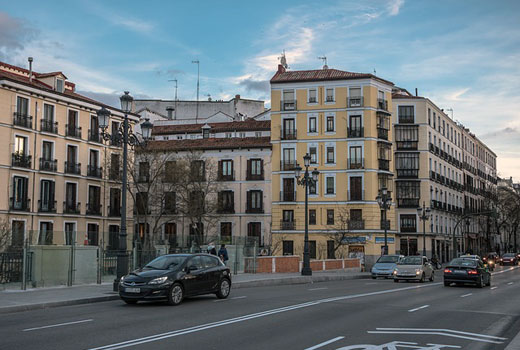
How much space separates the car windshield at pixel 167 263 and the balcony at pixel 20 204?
33060 millimetres

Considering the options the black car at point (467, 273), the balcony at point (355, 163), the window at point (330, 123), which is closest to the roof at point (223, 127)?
the window at point (330, 123)

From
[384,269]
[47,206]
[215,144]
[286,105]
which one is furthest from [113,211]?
[384,269]

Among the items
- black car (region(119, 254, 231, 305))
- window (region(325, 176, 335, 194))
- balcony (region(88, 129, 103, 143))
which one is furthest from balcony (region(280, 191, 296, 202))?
black car (region(119, 254, 231, 305))

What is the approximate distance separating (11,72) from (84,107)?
6.97 metres

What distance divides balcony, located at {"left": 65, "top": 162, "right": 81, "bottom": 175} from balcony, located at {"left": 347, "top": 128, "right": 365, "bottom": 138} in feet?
88.2

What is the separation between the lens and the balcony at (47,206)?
5103 cm

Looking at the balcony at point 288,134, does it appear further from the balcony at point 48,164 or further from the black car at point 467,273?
the black car at point 467,273

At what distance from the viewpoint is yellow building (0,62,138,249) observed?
1908 inches

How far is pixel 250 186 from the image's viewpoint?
66000 millimetres

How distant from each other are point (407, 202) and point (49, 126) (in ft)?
138

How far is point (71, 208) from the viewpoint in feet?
177

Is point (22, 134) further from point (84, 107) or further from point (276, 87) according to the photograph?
point (276, 87)

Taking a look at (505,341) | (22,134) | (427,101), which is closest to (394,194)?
(427,101)

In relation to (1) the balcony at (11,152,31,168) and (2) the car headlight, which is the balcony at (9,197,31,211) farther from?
(2) the car headlight
